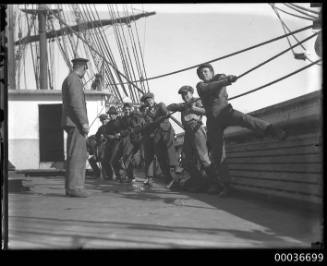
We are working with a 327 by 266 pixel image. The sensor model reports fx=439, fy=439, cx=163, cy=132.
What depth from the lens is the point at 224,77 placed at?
4.44 m

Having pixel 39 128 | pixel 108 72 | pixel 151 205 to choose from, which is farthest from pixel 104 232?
pixel 39 128

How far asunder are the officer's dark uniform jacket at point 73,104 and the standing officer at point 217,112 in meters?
1.31

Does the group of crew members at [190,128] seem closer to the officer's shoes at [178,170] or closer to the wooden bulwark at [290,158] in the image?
the officer's shoes at [178,170]

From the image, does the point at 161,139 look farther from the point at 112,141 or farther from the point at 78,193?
the point at 112,141

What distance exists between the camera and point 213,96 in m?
4.60

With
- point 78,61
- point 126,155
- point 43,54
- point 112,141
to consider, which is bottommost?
point 126,155

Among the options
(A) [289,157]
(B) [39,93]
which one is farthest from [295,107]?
(B) [39,93]

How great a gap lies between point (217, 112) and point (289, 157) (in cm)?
106

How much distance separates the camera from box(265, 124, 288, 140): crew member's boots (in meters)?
4.02

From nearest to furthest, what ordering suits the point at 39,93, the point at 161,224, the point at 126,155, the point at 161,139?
the point at 161,224, the point at 161,139, the point at 126,155, the point at 39,93

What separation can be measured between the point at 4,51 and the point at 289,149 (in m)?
2.44
